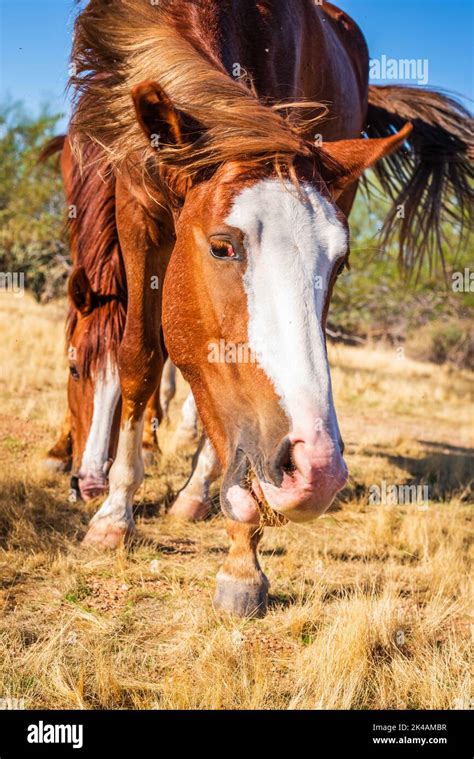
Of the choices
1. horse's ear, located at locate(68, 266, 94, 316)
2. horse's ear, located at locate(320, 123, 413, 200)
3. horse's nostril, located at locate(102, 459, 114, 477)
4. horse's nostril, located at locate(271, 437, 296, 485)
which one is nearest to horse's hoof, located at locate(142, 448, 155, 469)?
horse's nostril, located at locate(102, 459, 114, 477)

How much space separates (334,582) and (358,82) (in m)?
4.25

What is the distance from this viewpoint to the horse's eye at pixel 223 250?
2.47m

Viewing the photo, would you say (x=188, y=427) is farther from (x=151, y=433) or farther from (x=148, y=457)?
(x=148, y=457)

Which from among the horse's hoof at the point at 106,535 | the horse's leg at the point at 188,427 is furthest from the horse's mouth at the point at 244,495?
the horse's leg at the point at 188,427

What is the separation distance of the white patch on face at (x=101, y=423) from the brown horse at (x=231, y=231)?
23 centimetres

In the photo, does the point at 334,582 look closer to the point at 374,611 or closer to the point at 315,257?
the point at 374,611

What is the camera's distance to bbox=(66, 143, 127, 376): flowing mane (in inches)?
173

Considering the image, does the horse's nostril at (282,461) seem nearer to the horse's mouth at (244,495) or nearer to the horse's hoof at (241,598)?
the horse's mouth at (244,495)

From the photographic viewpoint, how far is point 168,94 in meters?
2.84

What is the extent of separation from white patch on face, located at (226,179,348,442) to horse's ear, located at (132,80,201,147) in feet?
1.36

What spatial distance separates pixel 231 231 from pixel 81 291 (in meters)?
2.28

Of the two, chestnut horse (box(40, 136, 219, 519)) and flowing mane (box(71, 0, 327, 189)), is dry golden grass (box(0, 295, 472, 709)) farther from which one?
flowing mane (box(71, 0, 327, 189))
